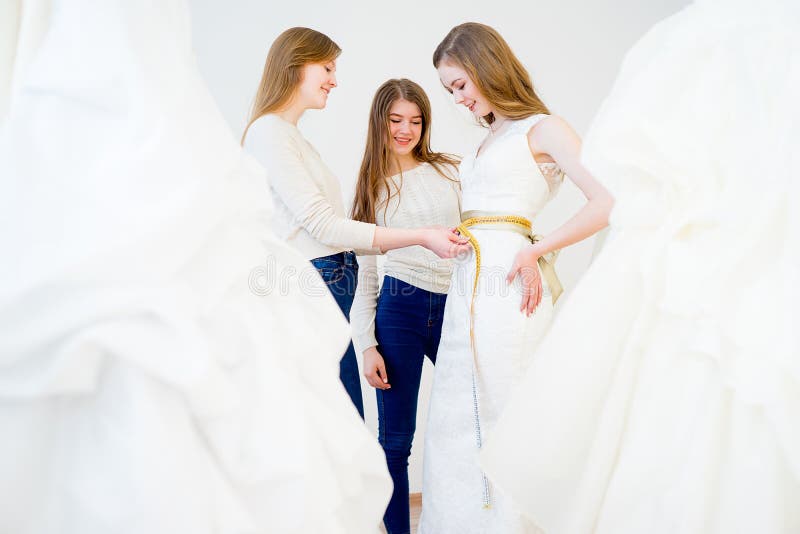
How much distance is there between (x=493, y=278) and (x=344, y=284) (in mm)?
435

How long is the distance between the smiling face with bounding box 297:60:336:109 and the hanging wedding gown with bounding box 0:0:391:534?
0.87m

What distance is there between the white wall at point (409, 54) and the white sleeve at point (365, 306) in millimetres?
860

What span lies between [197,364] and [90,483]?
16 cm

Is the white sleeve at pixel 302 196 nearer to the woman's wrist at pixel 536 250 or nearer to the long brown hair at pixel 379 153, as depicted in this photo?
the long brown hair at pixel 379 153

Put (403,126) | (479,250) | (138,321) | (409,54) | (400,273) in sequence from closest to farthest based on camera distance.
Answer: (138,321) < (479,250) < (400,273) < (403,126) < (409,54)

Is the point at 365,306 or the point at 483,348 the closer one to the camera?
the point at 483,348

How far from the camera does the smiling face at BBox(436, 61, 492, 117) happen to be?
152cm

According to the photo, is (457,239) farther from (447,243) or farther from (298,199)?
(298,199)

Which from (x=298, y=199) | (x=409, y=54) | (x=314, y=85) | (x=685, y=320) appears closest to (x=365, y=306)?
(x=298, y=199)

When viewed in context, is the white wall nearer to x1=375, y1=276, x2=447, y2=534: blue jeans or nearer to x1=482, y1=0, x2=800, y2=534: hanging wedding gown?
x1=375, y1=276, x2=447, y2=534: blue jeans

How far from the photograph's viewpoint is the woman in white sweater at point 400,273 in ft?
5.72

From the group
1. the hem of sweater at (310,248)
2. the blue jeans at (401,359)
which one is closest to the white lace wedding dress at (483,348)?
the blue jeans at (401,359)

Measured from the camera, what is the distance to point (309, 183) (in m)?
1.59

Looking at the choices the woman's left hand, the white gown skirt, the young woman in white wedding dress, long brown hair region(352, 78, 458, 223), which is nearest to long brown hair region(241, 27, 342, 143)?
long brown hair region(352, 78, 458, 223)
